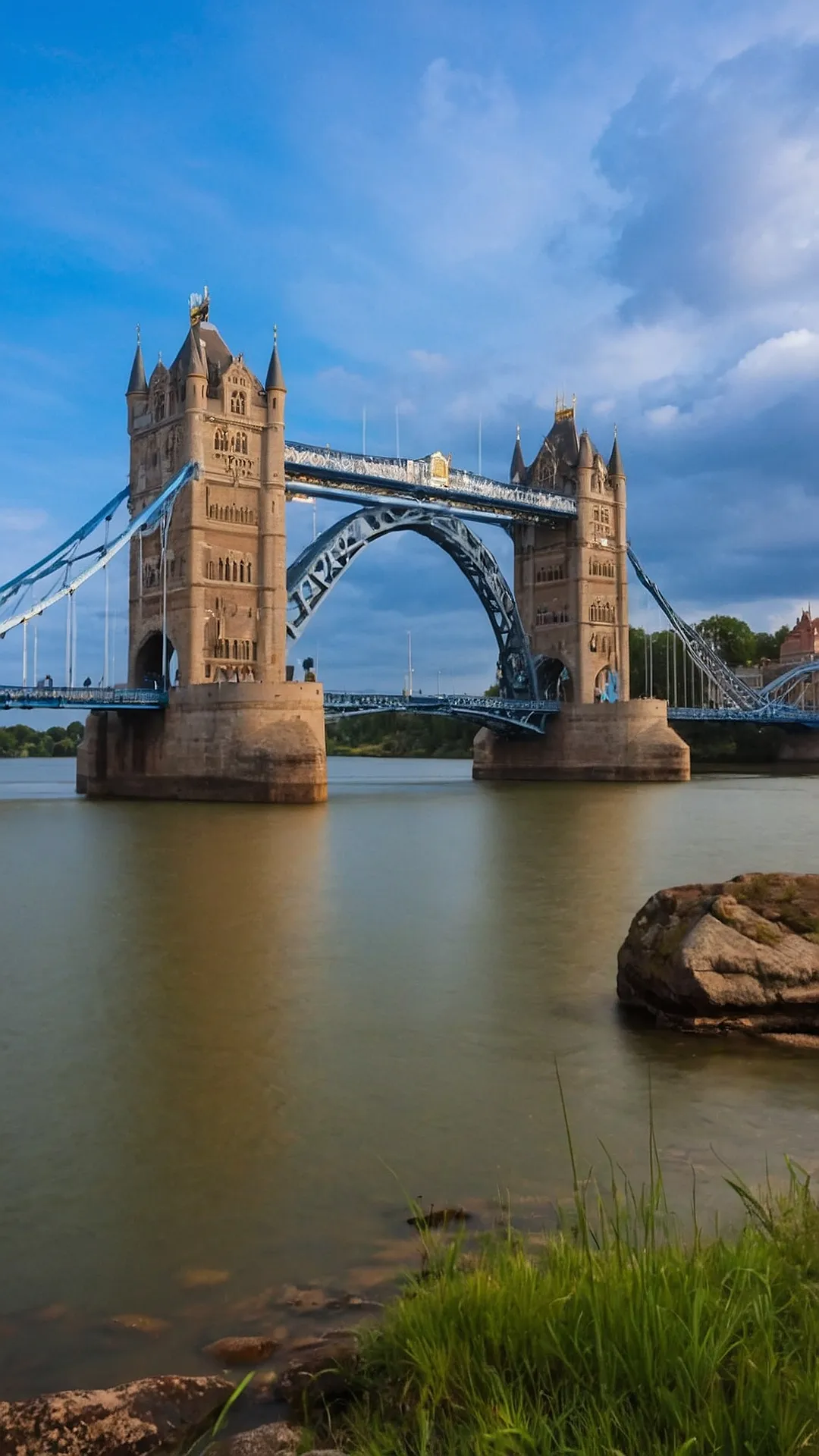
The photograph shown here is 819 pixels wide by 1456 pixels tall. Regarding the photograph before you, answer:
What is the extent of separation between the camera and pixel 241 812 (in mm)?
36406

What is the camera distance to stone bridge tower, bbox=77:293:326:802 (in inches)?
1800

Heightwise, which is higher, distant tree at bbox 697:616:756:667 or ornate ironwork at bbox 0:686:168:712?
distant tree at bbox 697:616:756:667

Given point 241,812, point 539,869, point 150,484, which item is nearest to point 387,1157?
point 539,869

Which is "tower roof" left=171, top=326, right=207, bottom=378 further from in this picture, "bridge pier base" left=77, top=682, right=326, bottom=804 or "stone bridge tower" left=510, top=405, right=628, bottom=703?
"stone bridge tower" left=510, top=405, right=628, bottom=703

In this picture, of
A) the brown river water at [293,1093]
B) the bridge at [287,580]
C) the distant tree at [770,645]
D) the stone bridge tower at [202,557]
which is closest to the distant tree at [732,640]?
the distant tree at [770,645]

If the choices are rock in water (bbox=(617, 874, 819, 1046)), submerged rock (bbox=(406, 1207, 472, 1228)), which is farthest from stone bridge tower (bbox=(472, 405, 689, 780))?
submerged rock (bbox=(406, 1207, 472, 1228))

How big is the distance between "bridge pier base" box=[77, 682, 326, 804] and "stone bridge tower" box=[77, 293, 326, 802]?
115 mm

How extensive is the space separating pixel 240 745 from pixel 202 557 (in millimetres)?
9615

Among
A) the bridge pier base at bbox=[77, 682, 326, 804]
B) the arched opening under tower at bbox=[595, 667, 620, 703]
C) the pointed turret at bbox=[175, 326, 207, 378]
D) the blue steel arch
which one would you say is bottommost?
the bridge pier base at bbox=[77, 682, 326, 804]

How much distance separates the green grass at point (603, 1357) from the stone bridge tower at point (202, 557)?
40.0m

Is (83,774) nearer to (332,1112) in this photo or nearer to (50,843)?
(50,843)

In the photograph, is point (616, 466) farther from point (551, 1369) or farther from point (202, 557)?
point (551, 1369)

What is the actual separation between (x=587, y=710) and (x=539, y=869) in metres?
43.3

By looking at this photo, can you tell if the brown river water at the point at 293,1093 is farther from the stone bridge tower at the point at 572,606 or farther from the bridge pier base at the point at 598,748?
the stone bridge tower at the point at 572,606
